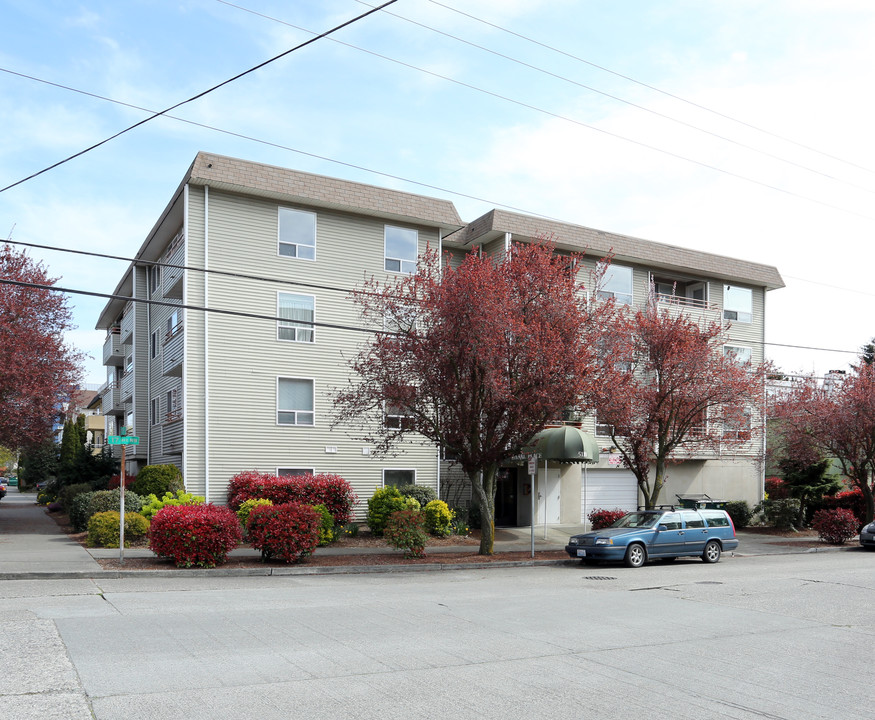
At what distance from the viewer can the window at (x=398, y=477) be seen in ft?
90.5

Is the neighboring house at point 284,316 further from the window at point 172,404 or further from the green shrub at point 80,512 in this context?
the green shrub at point 80,512

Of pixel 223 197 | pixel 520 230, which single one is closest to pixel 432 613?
pixel 223 197

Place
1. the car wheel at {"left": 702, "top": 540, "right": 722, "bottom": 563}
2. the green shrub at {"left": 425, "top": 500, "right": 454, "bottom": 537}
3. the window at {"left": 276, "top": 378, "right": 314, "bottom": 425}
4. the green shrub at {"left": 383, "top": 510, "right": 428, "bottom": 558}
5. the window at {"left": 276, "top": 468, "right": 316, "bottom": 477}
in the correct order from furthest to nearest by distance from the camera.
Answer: the window at {"left": 276, "top": 378, "right": 314, "bottom": 425} → the window at {"left": 276, "top": 468, "right": 316, "bottom": 477} → the green shrub at {"left": 425, "top": 500, "right": 454, "bottom": 537} → the car wheel at {"left": 702, "top": 540, "right": 722, "bottom": 563} → the green shrub at {"left": 383, "top": 510, "right": 428, "bottom": 558}

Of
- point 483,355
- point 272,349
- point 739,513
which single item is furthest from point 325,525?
point 739,513

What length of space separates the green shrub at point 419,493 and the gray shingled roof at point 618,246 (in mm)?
9401

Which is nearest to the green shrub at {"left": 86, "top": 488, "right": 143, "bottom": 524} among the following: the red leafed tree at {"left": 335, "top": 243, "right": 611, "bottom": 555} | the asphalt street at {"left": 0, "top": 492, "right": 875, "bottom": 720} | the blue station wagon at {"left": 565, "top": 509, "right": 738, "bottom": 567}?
the red leafed tree at {"left": 335, "top": 243, "right": 611, "bottom": 555}

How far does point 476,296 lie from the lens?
1841cm

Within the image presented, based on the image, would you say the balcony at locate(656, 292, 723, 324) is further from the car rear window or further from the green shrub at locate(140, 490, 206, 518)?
the green shrub at locate(140, 490, 206, 518)

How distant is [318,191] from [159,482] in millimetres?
10504

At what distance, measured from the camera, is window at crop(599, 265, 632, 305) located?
32.8 metres

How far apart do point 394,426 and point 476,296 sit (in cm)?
506

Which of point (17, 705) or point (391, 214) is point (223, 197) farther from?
point (17, 705)

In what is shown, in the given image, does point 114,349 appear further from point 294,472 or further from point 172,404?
point 294,472

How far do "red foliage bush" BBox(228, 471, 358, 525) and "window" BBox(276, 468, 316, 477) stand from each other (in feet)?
4.34
